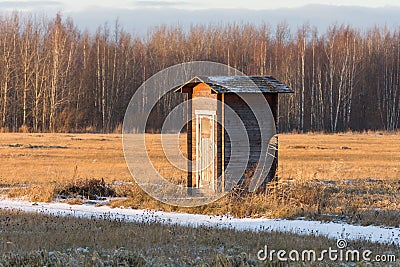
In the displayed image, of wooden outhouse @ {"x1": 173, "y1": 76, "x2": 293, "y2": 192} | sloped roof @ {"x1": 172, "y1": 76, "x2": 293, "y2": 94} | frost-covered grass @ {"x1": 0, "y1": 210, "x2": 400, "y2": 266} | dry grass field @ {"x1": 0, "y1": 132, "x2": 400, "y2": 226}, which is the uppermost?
sloped roof @ {"x1": 172, "y1": 76, "x2": 293, "y2": 94}

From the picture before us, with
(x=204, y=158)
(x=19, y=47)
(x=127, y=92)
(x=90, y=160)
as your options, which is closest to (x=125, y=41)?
(x=127, y=92)

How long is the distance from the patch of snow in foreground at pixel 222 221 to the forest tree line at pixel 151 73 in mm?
38082

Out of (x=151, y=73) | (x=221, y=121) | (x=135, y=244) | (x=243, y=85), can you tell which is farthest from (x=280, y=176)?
(x=151, y=73)

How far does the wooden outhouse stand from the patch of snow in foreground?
2820mm

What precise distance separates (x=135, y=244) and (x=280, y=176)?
12.5m

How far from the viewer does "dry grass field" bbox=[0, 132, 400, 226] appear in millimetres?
16156

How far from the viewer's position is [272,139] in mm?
18875

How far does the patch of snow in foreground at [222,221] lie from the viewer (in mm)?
12852

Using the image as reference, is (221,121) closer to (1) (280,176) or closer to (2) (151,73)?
(1) (280,176)

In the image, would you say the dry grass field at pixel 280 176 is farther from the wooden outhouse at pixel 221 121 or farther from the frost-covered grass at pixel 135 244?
the frost-covered grass at pixel 135 244

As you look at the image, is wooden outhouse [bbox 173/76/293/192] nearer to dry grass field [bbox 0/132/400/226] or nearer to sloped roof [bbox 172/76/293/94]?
sloped roof [bbox 172/76/293/94]

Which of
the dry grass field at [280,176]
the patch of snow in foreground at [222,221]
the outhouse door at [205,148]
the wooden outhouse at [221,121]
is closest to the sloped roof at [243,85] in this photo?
the wooden outhouse at [221,121]

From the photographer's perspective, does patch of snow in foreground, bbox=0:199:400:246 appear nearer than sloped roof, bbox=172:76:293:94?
Yes

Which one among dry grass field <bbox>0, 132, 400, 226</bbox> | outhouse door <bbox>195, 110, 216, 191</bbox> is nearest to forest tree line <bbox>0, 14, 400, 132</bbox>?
dry grass field <bbox>0, 132, 400, 226</bbox>
